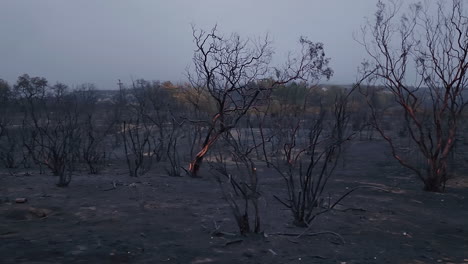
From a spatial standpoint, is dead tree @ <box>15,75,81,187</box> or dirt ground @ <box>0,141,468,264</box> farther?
dead tree @ <box>15,75,81,187</box>

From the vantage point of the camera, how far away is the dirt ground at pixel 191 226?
5.88 meters

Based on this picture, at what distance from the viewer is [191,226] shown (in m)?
7.36

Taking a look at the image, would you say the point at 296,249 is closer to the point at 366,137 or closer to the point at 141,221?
the point at 141,221

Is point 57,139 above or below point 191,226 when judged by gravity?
above

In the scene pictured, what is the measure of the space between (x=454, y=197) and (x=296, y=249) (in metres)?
7.05

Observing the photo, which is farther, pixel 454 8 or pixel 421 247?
pixel 454 8

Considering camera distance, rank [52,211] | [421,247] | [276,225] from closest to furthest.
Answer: [421,247]
[276,225]
[52,211]

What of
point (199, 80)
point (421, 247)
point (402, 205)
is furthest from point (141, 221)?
point (199, 80)

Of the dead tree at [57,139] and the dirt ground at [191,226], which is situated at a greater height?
the dead tree at [57,139]

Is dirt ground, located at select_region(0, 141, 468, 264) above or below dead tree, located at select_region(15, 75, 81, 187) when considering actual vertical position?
below

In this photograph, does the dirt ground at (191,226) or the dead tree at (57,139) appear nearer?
the dirt ground at (191,226)

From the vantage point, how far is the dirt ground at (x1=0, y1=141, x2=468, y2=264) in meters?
5.88

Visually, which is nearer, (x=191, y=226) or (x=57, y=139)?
(x=191, y=226)

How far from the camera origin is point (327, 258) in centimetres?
596
